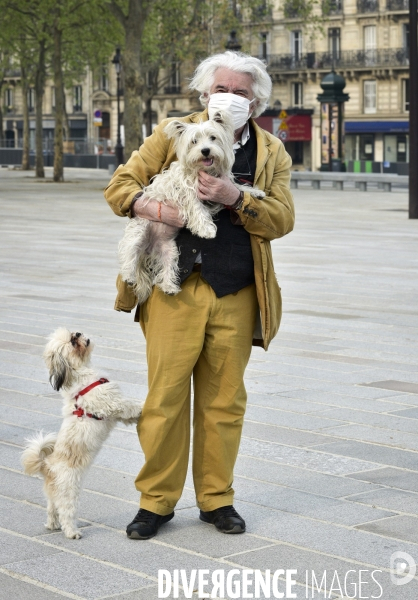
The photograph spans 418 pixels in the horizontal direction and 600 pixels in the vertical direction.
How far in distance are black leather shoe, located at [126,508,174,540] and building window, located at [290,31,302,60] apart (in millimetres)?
71028

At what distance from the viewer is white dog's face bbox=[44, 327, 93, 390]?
4645mm

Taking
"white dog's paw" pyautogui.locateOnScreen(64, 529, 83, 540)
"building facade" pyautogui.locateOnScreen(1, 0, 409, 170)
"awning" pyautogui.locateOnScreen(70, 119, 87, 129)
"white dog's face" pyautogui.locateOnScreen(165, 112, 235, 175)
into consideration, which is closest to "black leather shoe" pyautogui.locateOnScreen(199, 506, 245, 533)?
"white dog's paw" pyautogui.locateOnScreen(64, 529, 83, 540)

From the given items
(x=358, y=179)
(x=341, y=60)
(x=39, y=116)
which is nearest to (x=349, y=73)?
(x=341, y=60)

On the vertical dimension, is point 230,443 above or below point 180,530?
above

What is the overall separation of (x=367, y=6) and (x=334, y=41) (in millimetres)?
3489

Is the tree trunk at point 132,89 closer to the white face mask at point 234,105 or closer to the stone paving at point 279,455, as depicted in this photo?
the stone paving at point 279,455

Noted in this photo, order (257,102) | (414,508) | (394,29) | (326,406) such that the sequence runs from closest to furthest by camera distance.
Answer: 1. (257,102)
2. (414,508)
3. (326,406)
4. (394,29)

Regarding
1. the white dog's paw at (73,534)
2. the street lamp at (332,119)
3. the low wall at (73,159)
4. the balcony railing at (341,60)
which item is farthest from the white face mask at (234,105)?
the balcony railing at (341,60)

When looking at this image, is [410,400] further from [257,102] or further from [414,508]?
[257,102]

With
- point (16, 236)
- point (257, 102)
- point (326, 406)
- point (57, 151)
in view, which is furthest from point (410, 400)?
point (57, 151)

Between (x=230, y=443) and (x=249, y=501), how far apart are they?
1.77ft

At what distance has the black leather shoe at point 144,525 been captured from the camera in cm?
469

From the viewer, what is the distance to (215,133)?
421 cm

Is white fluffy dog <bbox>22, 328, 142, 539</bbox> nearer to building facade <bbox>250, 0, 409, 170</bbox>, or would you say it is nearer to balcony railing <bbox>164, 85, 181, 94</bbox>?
building facade <bbox>250, 0, 409, 170</bbox>
